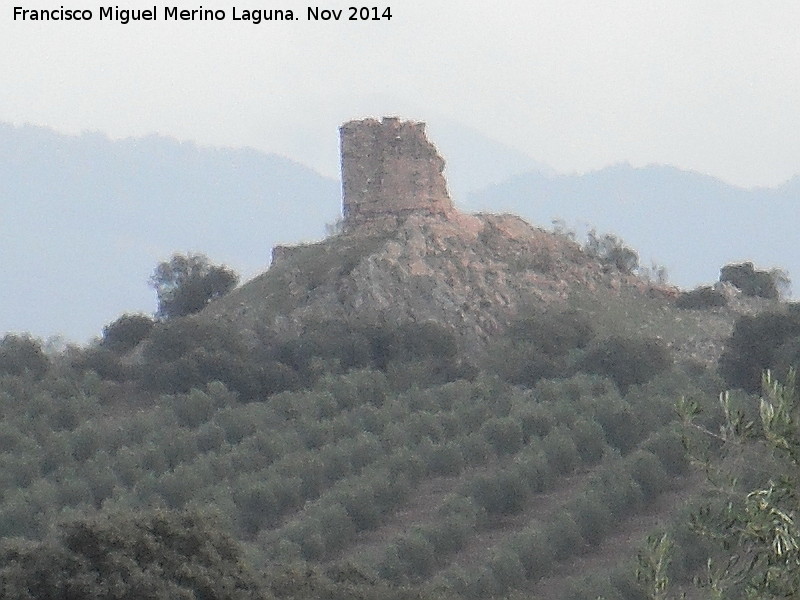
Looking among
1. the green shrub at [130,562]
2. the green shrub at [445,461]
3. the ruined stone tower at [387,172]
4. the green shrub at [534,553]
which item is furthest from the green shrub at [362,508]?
the ruined stone tower at [387,172]

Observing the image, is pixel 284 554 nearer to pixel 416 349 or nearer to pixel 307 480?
pixel 307 480

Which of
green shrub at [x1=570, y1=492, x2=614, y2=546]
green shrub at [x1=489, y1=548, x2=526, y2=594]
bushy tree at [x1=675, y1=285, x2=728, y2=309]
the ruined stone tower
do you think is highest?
the ruined stone tower

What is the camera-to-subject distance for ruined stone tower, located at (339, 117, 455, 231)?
114 feet

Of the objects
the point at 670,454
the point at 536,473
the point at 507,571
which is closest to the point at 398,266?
the point at 536,473

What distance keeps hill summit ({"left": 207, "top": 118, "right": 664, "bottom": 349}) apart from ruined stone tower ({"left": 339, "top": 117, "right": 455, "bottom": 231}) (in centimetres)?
2

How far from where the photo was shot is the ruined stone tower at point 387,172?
34719 millimetres

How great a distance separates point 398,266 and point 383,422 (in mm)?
6828

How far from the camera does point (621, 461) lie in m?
24.6

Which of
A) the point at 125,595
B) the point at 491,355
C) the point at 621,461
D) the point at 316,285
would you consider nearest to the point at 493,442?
the point at 621,461

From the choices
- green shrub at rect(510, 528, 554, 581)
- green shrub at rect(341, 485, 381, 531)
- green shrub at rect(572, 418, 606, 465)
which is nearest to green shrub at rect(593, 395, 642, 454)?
green shrub at rect(572, 418, 606, 465)

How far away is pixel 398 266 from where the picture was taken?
114 ft

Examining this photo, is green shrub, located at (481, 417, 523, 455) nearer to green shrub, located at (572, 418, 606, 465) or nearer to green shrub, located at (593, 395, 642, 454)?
green shrub, located at (572, 418, 606, 465)

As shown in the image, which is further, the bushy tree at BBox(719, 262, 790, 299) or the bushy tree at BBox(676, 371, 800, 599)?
the bushy tree at BBox(719, 262, 790, 299)

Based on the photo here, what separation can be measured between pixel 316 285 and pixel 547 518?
1408cm
